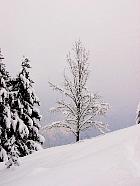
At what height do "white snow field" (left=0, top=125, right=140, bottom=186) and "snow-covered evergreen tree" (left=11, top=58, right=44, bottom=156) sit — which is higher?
"snow-covered evergreen tree" (left=11, top=58, right=44, bottom=156)

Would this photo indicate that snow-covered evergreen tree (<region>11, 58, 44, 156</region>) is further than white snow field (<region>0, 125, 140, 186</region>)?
Yes

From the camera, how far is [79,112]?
72.6 ft

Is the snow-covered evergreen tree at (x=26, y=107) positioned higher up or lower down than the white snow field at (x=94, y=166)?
higher up

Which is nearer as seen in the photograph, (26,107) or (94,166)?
(94,166)

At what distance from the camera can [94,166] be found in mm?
8273

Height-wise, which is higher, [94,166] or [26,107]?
[26,107]

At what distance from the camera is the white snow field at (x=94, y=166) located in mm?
7473

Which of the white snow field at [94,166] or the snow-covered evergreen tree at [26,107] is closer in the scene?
the white snow field at [94,166]

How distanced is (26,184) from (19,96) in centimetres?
1323

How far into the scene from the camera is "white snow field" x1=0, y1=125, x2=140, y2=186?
7.47 metres

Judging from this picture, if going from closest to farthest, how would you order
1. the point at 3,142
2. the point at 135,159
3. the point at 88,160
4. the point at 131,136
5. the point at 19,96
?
the point at 135,159 → the point at 88,160 → the point at 131,136 → the point at 3,142 → the point at 19,96

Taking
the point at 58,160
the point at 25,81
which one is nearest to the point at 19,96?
the point at 25,81

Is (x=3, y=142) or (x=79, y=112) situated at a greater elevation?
(x=79, y=112)

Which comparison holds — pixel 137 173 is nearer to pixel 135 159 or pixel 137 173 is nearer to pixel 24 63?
pixel 135 159
